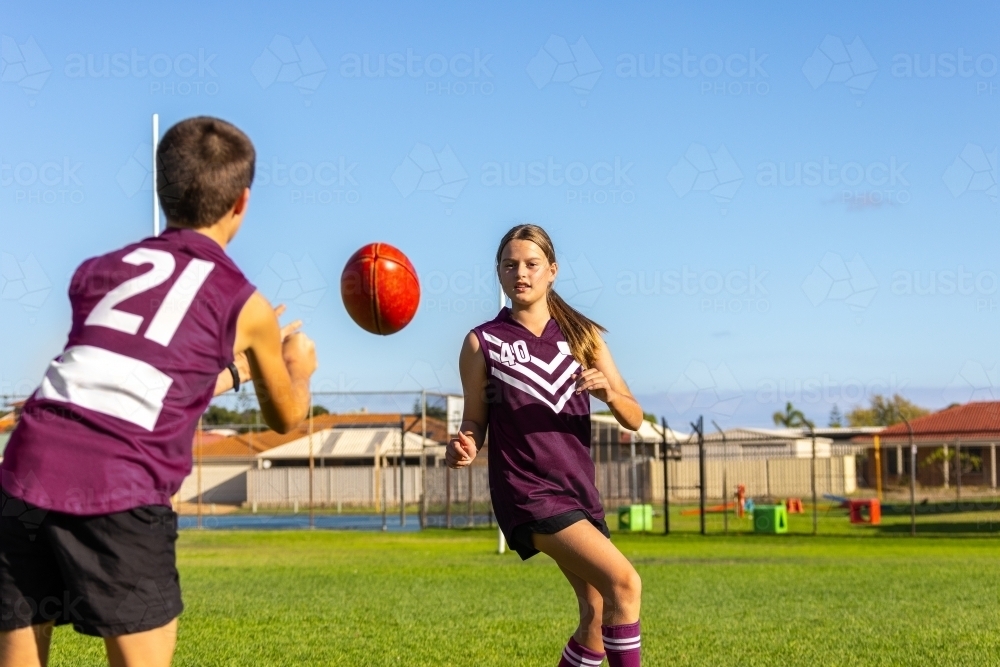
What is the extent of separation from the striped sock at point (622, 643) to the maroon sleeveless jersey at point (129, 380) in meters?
2.27

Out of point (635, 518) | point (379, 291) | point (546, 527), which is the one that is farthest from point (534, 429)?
point (635, 518)

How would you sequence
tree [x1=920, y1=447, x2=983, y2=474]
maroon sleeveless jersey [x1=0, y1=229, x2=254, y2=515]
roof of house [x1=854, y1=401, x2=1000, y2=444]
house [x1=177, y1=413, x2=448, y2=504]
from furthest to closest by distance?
tree [x1=920, y1=447, x2=983, y2=474] < house [x1=177, y1=413, x2=448, y2=504] < roof of house [x1=854, y1=401, x2=1000, y2=444] < maroon sleeveless jersey [x1=0, y1=229, x2=254, y2=515]

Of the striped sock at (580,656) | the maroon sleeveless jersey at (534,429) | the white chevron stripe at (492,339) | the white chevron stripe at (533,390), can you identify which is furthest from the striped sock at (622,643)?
the white chevron stripe at (492,339)

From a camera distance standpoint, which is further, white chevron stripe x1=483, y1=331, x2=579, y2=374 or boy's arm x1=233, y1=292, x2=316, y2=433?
white chevron stripe x1=483, y1=331, x2=579, y2=374

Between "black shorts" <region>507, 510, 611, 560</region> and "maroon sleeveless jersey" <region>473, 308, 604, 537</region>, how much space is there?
0.08 ft

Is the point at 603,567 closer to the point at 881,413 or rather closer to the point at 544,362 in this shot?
the point at 544,362

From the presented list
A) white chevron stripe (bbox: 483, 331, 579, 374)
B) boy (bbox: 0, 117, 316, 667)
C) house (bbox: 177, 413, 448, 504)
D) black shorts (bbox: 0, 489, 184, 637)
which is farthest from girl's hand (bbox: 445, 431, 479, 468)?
house (bbox: 177, 413, 448, 504)

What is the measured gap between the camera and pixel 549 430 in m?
5.10

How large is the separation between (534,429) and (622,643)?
96cm

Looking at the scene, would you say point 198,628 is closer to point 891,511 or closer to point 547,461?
point 547,461

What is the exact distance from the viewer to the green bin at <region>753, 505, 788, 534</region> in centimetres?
2559

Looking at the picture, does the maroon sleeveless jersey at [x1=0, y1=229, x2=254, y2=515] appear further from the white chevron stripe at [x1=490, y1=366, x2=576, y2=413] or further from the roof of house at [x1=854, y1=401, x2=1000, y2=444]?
the roof of house at [x1=854, y1=401, x2=1000, y2=444]

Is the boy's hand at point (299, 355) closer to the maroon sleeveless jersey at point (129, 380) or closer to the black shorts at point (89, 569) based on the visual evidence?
the maroon sleeveless jersey at point (129, 380)

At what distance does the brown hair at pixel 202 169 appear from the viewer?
10.2 ft
